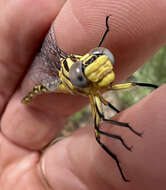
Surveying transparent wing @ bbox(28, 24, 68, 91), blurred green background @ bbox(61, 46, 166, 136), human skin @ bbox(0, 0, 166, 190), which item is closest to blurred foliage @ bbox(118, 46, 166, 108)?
blurred green background @ bbox(61, 46, 166, 136)

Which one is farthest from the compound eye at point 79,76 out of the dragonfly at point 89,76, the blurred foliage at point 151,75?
the blurred foliage at point 151,75

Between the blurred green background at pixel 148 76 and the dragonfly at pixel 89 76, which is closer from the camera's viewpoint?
the dragonfly at pixel 89 76

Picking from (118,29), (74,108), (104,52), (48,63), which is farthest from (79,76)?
(74,108)

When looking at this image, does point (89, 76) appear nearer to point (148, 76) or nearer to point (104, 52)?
point (104, 52)

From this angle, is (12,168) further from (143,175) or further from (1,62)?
(143,175)

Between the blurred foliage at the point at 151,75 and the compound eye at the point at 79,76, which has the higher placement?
the compound eye at the point at 79,76

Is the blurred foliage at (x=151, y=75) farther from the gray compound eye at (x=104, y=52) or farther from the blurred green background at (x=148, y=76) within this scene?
the gray compound eye at (x=104, y=52)

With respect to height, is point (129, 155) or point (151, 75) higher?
point (129, 155)

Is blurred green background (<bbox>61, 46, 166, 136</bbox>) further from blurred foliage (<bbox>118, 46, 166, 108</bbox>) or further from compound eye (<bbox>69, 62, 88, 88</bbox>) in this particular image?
compound eye (<bbox>69, 62, 88, 88</bbox>)
